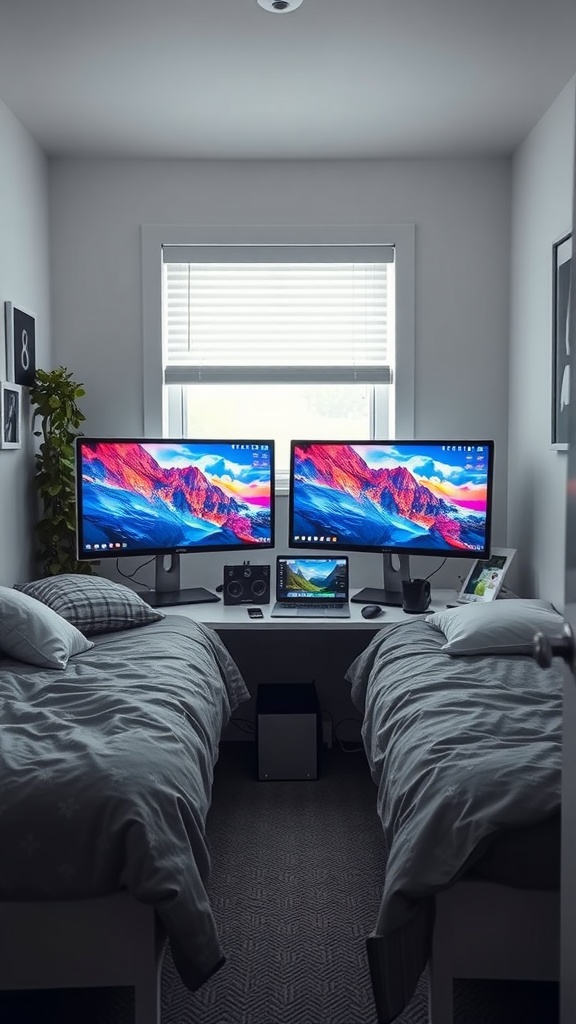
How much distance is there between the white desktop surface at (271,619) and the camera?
2.92 m

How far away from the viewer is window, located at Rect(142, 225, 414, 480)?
354 centimetres

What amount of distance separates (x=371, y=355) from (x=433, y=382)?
0.91 ft

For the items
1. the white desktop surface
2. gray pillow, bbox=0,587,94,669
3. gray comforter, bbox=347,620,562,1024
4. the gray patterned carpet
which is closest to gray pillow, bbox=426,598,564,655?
gray comforter, bbox=347,620,562,1024

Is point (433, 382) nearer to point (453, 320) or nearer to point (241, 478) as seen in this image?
point (453, 320)

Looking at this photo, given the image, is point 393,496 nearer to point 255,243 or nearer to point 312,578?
point 312,578

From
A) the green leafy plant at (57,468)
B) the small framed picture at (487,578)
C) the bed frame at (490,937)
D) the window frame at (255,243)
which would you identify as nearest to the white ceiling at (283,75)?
the window frame at (255,243)

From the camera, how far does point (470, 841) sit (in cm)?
147

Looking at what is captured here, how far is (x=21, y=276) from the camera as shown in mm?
3166

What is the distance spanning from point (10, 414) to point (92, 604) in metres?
0.78

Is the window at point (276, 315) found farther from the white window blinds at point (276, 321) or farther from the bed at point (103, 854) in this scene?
the bed at point (103, 854)

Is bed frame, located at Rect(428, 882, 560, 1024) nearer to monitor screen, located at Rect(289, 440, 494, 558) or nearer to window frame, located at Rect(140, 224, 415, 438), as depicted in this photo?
monitor screen, located at Rect(289, 440, 494, 558)

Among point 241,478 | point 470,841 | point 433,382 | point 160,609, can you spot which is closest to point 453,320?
point 433,382

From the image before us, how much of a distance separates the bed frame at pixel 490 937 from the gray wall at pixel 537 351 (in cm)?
152

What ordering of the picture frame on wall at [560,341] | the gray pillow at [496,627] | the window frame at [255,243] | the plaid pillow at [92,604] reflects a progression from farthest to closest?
1. the window frame at [255,243]
2. the picture frame on wall at [560,341]
3. the plaid pillow at [92,604]
4. the gray pillow at [496,627]
